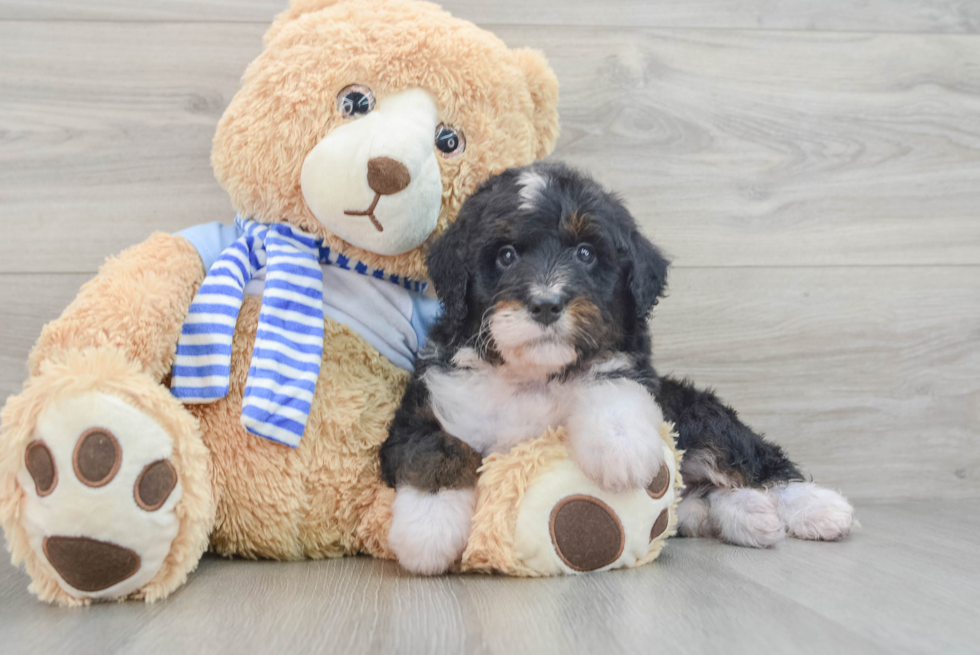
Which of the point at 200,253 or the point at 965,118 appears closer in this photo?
the point at 200,253

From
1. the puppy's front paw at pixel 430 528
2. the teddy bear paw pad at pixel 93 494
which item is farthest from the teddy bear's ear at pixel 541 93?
the teddy bear paw pad at pixel 93 494

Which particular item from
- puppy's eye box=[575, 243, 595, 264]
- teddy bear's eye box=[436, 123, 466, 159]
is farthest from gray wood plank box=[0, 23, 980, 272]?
puppy's eye box=[575, 243, 595, 264]

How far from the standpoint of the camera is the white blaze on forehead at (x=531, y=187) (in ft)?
5.02

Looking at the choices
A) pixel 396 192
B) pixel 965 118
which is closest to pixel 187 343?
pixel 396 192

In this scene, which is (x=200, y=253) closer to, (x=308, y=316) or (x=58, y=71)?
(x=308, y=316)

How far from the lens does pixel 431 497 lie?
1.50 m

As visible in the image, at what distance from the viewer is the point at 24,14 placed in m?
2.23

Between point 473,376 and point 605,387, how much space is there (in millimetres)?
270

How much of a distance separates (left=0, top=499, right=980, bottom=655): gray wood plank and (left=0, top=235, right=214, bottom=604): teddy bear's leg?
0.07m

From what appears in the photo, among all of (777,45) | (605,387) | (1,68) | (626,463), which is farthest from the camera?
(777,45)

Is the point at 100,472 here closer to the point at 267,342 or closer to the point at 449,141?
the point at 267,342

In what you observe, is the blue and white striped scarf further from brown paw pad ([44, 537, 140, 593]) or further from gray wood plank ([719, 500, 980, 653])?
gray wood plank ([719, 500, 980, 653])

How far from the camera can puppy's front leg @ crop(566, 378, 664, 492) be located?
4.59 ft

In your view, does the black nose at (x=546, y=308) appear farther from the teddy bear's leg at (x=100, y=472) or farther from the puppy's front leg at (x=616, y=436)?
the teddy bear's leg at (x=100, y=472)
